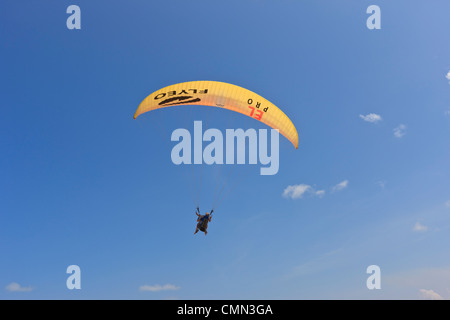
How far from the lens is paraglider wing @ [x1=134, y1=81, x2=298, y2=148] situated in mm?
27062

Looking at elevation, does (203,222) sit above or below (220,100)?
below

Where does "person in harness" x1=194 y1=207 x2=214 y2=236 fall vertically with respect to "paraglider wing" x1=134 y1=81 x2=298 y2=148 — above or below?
below

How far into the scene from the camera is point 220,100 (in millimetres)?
27688

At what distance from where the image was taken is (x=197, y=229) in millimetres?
28016

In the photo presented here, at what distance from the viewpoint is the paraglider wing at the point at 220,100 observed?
2706cm

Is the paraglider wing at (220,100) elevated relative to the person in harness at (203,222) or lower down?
elevated
